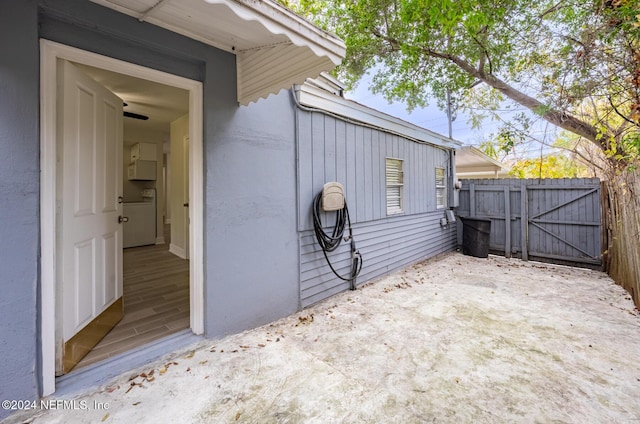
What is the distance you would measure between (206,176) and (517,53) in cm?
655

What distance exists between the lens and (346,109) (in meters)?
3.88

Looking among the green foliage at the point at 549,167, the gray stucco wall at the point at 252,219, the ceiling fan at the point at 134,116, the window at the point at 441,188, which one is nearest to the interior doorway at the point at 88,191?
the gray stucco wall at the point at 252,219

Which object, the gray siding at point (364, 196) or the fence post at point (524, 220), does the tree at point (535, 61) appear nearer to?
the fence post at point (524, 220)

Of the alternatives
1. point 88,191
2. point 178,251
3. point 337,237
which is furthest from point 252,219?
point 178,251

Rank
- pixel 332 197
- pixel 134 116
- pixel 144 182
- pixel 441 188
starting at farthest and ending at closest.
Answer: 1. pixel 441 188
2. pixel 144 182
3. pixel 134 116
4. pixel 332 197

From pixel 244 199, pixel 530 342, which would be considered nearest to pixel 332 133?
pixel 244 199

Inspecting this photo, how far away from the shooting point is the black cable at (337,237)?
3.42m

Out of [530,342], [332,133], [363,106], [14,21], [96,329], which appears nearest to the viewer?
[14,21]

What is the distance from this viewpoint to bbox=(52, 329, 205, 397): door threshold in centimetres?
188

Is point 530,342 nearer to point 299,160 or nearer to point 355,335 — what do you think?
point 355,335

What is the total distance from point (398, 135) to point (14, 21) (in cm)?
476

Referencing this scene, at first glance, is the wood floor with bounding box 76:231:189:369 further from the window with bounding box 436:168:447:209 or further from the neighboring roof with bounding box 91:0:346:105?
the window with bounding box 436:168:447:209

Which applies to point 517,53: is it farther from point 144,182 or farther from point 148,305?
point 144,182

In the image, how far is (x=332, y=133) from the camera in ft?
12.3
